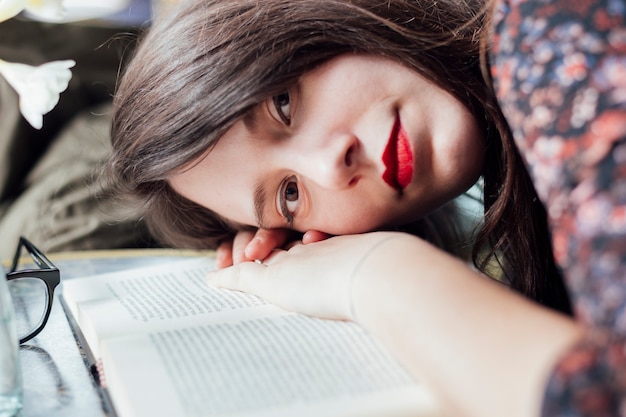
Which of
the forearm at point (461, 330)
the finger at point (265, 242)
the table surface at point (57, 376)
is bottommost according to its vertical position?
the finger at point (265, 242)

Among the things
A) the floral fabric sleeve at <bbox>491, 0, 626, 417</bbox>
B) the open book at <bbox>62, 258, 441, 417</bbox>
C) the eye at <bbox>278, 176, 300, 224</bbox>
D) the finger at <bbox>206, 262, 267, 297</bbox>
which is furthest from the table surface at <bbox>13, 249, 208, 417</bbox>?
the floral fabric sleeve at <bbox>491, 0, 626, 417</bbox>

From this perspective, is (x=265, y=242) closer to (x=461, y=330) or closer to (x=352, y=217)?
(x=352, y=217)

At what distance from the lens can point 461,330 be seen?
20.4 inches

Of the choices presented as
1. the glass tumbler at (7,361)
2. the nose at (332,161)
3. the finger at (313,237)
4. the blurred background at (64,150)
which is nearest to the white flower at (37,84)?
the glass tumbler at (7,361)

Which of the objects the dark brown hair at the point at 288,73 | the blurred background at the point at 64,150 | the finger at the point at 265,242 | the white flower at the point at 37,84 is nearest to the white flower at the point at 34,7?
the white flower at the point at 37,84

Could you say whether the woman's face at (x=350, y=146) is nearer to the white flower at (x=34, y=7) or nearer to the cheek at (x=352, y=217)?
the cheek at (x=352, y=217)

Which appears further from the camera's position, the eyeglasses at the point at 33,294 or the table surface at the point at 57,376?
the eyeglasses at the point at 33,294

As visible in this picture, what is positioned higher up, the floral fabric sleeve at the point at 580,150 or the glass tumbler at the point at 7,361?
the floral fabric sleeve at the point at 580,150

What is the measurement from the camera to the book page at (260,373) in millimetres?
517

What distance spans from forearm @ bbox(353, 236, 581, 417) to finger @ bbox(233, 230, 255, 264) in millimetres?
370

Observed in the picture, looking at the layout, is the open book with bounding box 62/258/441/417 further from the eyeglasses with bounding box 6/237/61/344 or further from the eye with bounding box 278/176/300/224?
the eye with bounding box 278/176/300/224

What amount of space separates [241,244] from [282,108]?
276 millimetres

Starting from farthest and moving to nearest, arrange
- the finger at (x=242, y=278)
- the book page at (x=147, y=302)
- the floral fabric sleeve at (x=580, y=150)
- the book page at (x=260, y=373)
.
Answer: the finger at (x=242, y=278)
the book page at (x=147, y=302)
the book page at (x=260, y=373)
the floral fabric sleeve at (x=580, y=150)

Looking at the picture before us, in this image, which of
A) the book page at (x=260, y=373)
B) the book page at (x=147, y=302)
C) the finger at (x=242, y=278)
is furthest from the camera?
the finger at (x=242, y=278)
